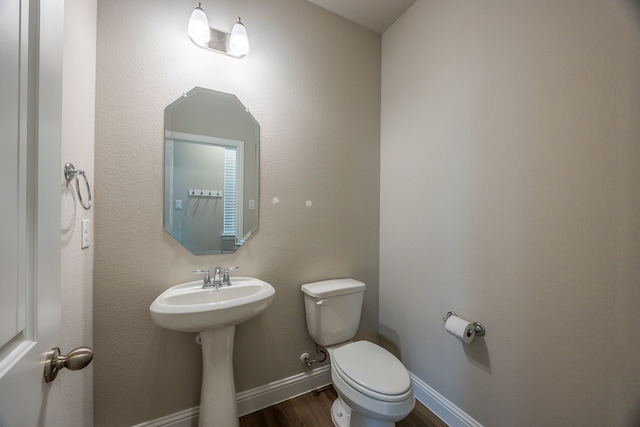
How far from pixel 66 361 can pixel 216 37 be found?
1549 mm

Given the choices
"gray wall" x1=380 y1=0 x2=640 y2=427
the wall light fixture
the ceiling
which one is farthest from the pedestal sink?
the ceiling

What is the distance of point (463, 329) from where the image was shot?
1.18 metres

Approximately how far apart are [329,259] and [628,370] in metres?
1.31

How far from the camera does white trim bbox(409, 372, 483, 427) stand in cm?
127

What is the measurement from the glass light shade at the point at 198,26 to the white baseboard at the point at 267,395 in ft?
6.53

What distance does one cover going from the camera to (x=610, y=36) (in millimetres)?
841

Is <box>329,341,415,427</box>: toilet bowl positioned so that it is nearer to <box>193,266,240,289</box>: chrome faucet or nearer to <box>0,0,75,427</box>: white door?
<box>193,266,240,289</box>: chrome faucet

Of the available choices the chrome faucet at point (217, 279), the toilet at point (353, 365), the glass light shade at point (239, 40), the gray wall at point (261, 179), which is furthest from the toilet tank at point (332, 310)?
the glass light shade at point (239, 40)

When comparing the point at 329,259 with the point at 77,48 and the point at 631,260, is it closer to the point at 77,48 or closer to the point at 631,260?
the point at 631,260

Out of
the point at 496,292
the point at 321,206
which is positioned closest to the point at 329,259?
the point at 321,206

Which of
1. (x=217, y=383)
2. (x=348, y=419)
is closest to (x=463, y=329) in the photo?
(x=348, y=419)

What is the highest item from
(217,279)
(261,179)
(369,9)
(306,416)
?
(369,9)

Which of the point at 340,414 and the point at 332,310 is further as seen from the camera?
the point at 332,310

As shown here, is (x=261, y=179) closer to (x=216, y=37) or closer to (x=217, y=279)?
(x=217, y=279)
